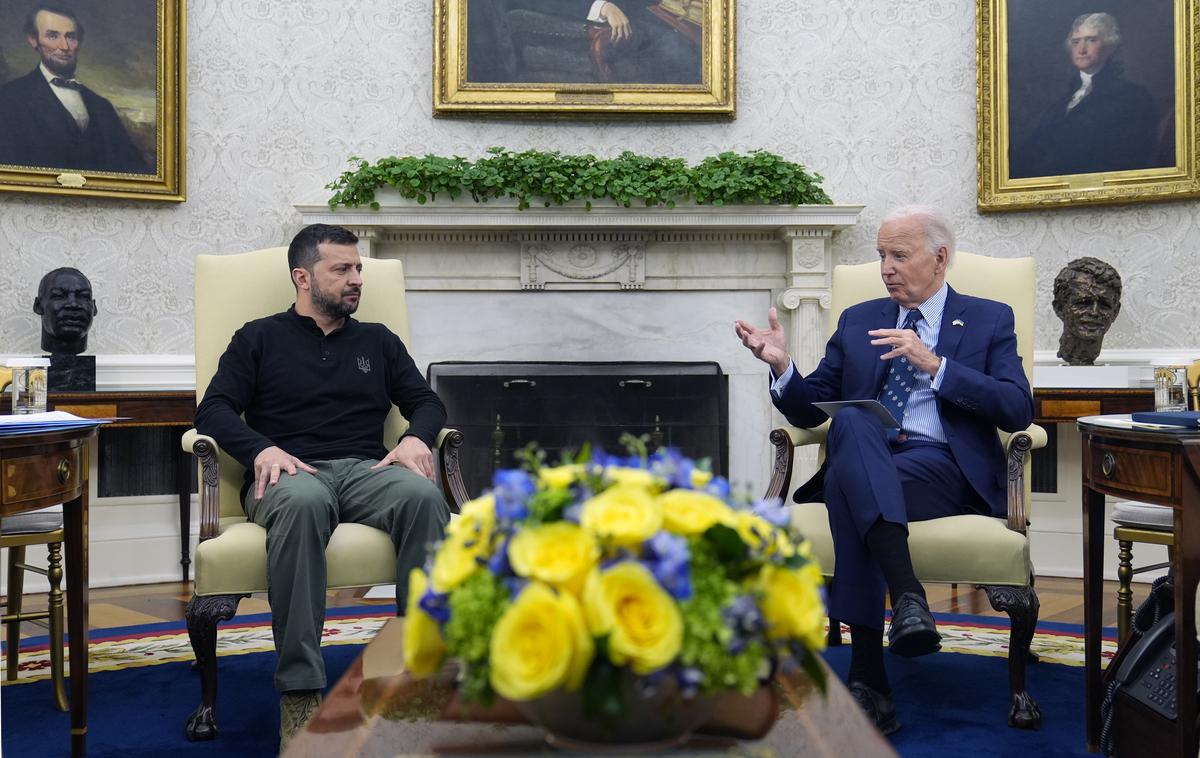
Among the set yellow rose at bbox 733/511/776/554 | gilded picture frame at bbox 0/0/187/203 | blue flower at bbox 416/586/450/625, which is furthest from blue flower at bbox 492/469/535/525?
gilded picture frame at bbox 0/0/187/203

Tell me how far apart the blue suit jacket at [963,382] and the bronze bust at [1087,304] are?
5.26 feet

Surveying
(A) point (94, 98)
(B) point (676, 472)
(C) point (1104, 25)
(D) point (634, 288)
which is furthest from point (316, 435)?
(C) point (1104, 25)

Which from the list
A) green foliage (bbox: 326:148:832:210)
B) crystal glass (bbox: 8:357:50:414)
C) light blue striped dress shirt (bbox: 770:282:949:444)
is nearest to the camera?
crystal glass (bbox: 8:357:50:414)

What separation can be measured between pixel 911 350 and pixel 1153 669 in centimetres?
91

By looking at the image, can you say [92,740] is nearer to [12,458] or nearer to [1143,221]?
[12,458]

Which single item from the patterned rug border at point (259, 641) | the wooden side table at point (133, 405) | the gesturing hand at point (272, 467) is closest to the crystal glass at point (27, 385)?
the gesturing hand at point (272, 467)

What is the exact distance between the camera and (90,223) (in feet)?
14.6

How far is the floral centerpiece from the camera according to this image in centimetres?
93

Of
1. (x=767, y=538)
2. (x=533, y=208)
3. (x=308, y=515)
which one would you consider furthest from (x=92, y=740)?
(x=533, y=208)

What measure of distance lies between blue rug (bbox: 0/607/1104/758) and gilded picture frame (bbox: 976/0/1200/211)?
223cm

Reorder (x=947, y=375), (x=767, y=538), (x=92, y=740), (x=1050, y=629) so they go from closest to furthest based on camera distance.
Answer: (x=767, y=538) < (x=92, y=740) < (x=947, y=375) < (x=1050, y=629)

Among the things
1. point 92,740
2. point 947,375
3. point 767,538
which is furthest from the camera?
point 947,375

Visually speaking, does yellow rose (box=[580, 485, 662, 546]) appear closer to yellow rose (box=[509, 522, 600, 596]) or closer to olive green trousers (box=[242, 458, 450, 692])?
yellow rose (box=[509, 522, 600, 596])

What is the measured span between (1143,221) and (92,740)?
459cm
